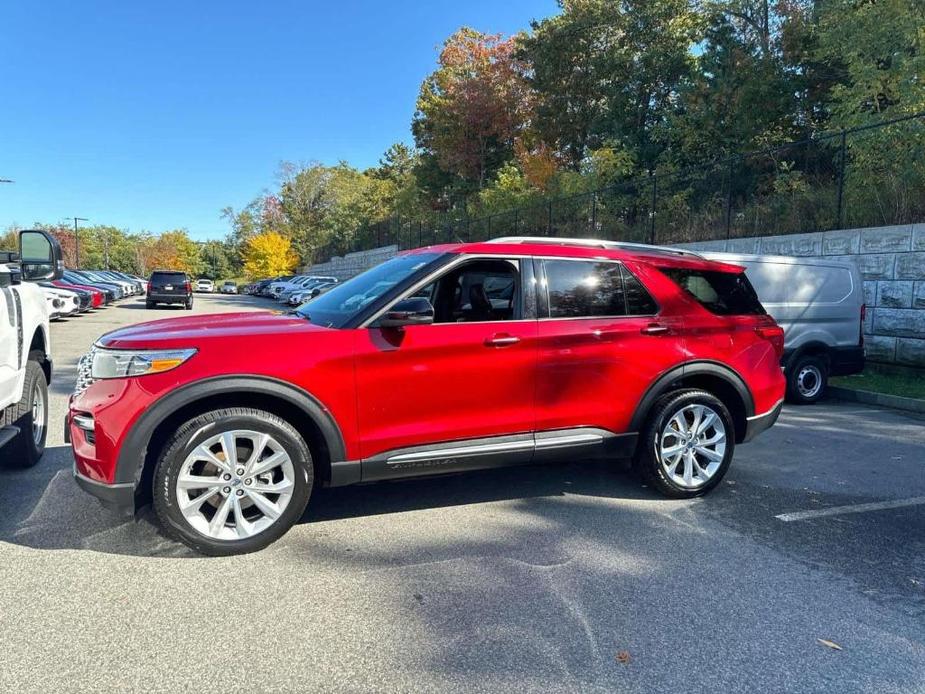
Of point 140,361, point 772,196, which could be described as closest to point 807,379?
point 772,196

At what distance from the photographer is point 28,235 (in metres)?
4.58

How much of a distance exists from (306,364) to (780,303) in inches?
271

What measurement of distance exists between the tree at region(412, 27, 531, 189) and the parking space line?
97.8 feet

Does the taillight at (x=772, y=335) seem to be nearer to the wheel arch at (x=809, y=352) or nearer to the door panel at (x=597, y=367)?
the door panel at (x=597, y=367)

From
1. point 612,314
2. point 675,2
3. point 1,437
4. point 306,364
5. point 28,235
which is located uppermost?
point 675,2

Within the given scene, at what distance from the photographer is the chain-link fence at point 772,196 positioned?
10.8 meters

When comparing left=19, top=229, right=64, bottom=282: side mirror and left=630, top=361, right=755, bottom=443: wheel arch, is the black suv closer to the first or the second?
left=19, top=229, right=64, bottom=282: side mirror

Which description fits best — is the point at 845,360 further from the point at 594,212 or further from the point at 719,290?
the point at 594,212

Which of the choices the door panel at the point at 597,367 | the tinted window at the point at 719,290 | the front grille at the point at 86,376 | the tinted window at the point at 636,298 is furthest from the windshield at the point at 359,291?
the tinted window at the point at 719,290

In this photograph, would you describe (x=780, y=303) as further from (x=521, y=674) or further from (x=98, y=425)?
(x=98, y=425)

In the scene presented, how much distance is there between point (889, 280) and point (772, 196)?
4.35 m

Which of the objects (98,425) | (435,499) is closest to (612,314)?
(435,499)

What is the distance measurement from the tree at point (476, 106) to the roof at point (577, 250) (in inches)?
1133

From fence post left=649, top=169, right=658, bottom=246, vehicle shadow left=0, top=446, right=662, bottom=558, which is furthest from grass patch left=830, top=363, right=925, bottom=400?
fence post left=649, top=169, right=658, bottom=246
